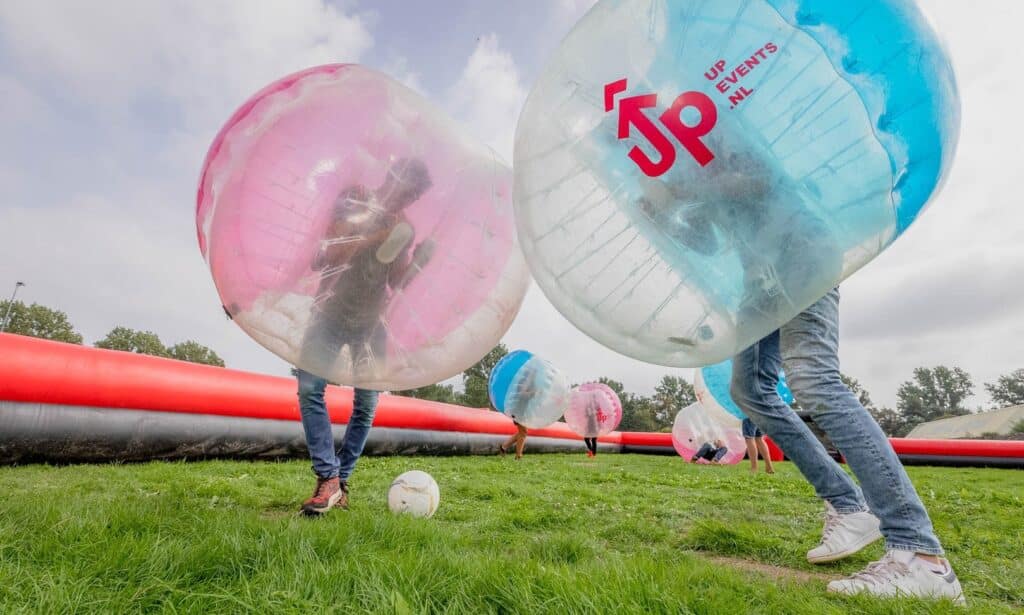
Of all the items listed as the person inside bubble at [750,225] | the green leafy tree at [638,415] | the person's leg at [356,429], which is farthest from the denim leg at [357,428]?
the green leafy tree at [638,415]

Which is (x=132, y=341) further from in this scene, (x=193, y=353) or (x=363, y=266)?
(x=363, y=266)

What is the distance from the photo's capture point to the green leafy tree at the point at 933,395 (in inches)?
2867

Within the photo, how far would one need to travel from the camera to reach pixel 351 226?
2.06 meters

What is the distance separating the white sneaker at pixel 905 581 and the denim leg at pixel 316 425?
7.82ft

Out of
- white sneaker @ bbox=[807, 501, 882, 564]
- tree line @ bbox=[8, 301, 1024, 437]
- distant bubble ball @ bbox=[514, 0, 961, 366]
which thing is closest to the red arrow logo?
distant bubble ball @ bbox=[514, 0, 961, 366]

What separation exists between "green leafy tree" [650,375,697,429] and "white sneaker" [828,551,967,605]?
58.1 meters

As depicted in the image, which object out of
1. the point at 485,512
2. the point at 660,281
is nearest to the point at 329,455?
the point at 485,512

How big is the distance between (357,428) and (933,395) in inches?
3725

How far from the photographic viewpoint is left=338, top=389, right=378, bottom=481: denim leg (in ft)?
10.5

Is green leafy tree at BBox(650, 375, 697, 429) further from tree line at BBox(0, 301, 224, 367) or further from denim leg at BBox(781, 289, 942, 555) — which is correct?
denim leg at BBox(781, 289, 942, 555)

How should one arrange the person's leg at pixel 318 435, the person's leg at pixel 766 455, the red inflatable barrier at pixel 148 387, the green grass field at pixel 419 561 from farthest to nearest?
the person's leg at pixel 766 455
the red inflatable barrier at pixel 148 387
the person's leg at pixel 318 435
the green grass field at pixel 419 561

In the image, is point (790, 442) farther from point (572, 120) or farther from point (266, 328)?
point (266, 328)

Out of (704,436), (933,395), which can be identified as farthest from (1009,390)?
(704,436)

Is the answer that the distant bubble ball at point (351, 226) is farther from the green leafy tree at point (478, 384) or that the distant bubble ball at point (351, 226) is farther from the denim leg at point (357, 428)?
the green leafy tree at point (478, 384)
